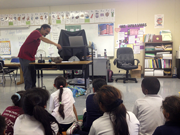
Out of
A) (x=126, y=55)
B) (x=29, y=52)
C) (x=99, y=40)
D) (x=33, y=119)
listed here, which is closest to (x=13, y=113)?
(x=33, y=119)

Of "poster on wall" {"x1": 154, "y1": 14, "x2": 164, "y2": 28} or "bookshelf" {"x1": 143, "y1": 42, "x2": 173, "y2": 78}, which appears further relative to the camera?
"poster on wall" {"x1": 154, "y1": 14, "x2": 164, "y2": 28}

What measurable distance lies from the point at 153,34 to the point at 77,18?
2.84m

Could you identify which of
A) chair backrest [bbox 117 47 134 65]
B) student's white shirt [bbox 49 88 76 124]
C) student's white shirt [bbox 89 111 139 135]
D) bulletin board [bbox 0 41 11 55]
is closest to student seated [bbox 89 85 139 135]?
student's white shirt [bbox 89 111 139 135]

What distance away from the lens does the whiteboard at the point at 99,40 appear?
5203 mm

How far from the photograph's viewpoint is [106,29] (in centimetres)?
516

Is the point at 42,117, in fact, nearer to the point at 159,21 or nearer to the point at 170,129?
the point at 170,129

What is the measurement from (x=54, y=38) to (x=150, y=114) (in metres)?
5.03

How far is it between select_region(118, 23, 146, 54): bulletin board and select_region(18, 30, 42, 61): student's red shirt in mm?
3309

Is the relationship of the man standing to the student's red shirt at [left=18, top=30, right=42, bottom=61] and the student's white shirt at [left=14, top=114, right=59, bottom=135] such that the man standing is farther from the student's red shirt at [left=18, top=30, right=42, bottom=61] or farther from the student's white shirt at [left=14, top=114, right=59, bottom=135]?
the student's white shirt at [left=14, top=114, right=59, bottom=135]

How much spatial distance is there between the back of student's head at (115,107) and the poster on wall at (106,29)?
15.1 feet

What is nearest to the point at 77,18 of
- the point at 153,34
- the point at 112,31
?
the point at 112,31

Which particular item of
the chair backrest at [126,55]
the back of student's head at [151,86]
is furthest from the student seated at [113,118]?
the chair backrest at [126,55]

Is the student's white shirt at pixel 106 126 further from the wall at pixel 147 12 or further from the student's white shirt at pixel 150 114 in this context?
the wall at pixel 147 12

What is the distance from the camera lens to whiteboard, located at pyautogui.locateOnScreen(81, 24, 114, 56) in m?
5.20
